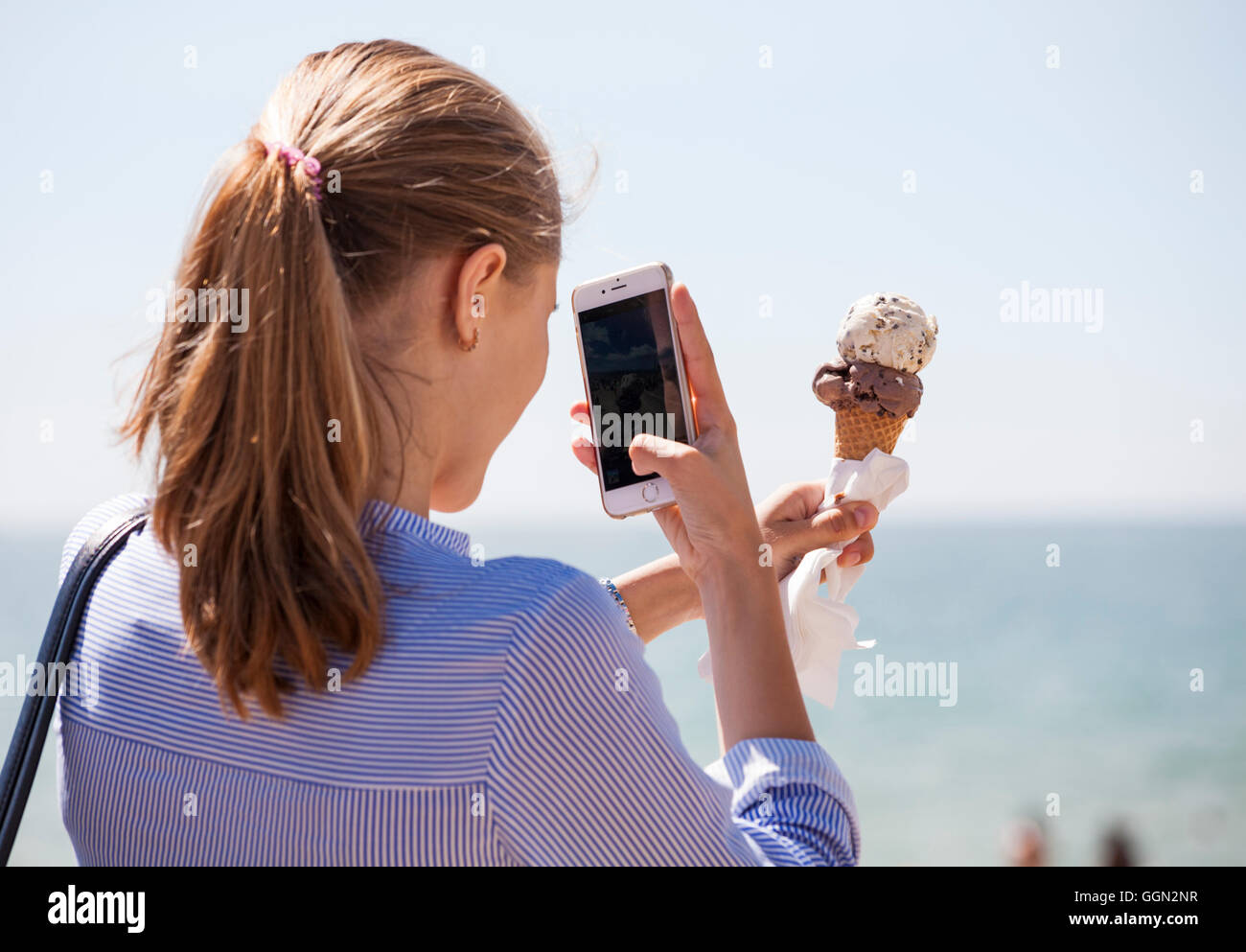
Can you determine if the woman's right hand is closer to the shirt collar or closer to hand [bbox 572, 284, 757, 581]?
hand [bbox 572, 284, 757, 581]

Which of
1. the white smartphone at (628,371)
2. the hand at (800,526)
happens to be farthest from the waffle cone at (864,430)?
the white smartphone at (628,371)

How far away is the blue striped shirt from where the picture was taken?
36.6 inches

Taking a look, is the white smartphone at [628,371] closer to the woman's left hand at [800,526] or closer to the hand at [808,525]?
the woman's left hand at [800,526]

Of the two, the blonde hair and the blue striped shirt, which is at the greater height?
the blonde hair

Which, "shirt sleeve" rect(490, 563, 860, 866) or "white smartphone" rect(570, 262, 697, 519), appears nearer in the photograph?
"shirt sleeve" rect(490, 563, 860, 866)

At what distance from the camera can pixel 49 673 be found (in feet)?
3.67

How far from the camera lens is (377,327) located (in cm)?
115

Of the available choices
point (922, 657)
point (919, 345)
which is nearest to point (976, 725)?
point (922, 657)

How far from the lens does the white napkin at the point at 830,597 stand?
1746 mm

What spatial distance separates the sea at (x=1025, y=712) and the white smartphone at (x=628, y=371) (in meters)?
6.33

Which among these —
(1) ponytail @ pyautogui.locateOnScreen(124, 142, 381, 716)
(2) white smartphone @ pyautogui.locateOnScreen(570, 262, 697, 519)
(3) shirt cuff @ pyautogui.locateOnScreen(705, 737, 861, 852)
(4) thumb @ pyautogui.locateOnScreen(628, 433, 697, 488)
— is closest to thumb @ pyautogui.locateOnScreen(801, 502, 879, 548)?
(2) white smartphone @ pyautogui.locateOnScreen(570, 262, 697, 519)

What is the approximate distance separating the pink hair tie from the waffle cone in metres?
1.14
